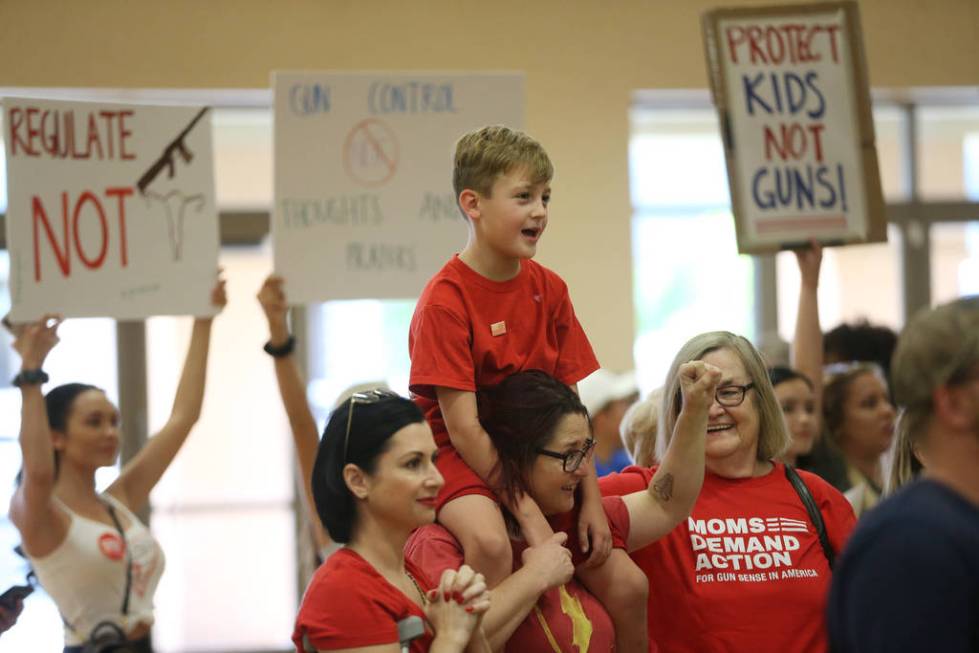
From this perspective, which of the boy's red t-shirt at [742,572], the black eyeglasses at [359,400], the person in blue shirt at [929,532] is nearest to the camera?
the person in blue shirt at [929,532]

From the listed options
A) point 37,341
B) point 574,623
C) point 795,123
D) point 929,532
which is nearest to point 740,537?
point 574,623

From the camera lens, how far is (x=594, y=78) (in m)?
6.50

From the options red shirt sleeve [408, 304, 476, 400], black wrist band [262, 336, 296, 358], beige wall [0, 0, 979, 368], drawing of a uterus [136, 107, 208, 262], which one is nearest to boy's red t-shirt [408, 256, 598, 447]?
red shirt sleeve [408, 304, 476, 400]

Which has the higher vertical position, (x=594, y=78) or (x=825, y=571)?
(x=594, y=78)

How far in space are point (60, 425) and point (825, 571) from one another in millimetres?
1982

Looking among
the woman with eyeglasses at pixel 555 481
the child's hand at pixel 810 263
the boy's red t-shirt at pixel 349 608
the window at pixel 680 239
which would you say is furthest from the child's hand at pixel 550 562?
the window at pixel 680 239

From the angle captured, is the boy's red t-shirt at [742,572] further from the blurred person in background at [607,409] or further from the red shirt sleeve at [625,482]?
the blurred person in background at [607,409]

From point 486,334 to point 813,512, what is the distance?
84 cm

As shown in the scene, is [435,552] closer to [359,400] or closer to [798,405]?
[359,400]

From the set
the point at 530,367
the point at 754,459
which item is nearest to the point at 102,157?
the point at 530,367

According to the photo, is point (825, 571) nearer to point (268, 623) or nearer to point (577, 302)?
point (577, 302)

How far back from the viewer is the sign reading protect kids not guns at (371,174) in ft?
14.6

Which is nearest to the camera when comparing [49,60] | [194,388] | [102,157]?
[194,388]

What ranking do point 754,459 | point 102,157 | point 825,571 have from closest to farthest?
point 825,571
point 754,459
point 102,157
